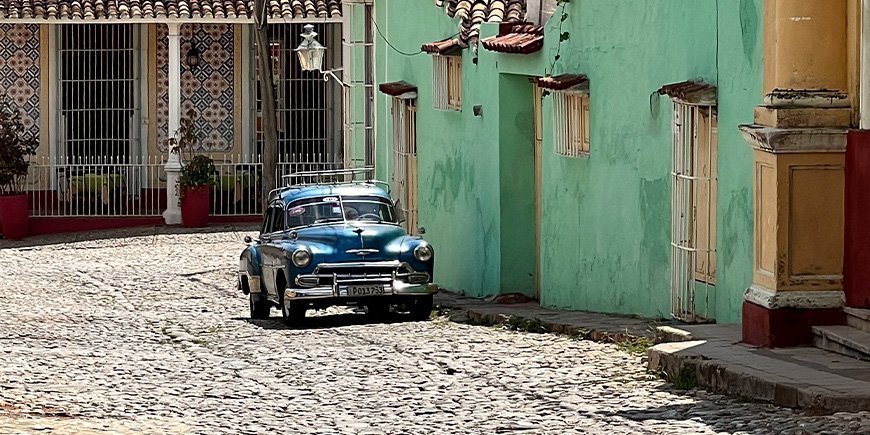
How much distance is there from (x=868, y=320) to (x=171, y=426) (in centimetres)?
433

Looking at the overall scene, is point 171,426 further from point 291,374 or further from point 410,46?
point 410,46

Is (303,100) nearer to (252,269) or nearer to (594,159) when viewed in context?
(252,269)

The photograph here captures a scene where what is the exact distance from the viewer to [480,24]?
2030cm

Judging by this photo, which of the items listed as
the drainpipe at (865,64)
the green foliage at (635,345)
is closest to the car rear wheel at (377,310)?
the green foliage at (635,345)

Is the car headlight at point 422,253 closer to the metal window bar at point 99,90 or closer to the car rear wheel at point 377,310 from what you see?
the car rear wheel at point 377,310

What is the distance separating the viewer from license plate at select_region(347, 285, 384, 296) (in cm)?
1692

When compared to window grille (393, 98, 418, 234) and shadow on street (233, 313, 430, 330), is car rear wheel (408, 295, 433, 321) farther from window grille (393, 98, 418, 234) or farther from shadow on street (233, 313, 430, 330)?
window grille (393, 98, 418, 234)

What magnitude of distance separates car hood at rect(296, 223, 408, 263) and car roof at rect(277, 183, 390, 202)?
0.69 metres

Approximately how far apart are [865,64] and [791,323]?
5.67ft

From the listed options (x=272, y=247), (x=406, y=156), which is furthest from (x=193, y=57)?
(x=272, y=247)

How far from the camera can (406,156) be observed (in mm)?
23969

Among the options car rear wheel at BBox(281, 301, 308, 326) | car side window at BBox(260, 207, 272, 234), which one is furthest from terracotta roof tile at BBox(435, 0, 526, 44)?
car rear wheel at BBox(281, 301, 308, 326)

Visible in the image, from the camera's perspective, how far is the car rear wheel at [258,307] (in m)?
18.4

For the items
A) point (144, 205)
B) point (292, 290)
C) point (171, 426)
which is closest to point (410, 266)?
point (292, 290)
